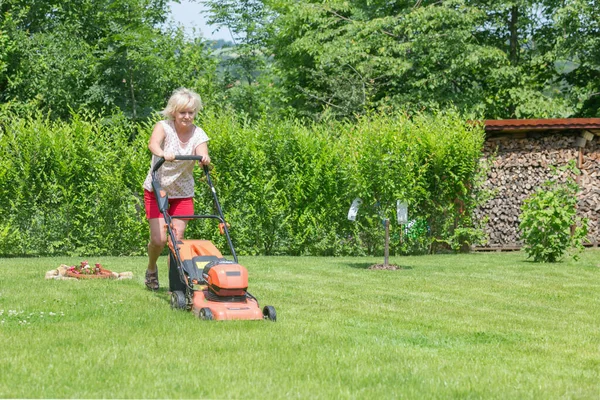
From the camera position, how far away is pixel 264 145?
1444cm

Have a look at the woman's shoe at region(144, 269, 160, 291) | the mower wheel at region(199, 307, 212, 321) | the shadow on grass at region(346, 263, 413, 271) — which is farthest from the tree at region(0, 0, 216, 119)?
the mower wheel at region(199, 307, 212, 321)

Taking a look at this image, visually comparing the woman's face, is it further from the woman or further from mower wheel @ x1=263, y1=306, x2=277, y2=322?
mower wheel @ x1=263, y1=306, x2=277, y2=322

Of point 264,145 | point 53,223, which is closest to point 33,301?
point 53,223

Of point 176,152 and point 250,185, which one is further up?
point 176,152

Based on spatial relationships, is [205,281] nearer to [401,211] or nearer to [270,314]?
[270,314]

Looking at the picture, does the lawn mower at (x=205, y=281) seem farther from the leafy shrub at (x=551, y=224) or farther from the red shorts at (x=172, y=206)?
the leafy shrub at (x=551, y=224)

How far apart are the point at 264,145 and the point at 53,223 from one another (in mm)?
3681

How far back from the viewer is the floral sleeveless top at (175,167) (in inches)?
299

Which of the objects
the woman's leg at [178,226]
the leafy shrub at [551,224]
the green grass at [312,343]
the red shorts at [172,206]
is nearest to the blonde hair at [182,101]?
the red shorts at [172,206]

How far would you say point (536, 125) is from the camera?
15.8 metres

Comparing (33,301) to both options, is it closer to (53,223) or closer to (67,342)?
(67,342)

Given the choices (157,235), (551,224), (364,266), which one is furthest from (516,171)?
(157,235)

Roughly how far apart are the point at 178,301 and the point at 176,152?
1379 millimetres

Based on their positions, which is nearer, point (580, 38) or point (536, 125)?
point (536, 125)
